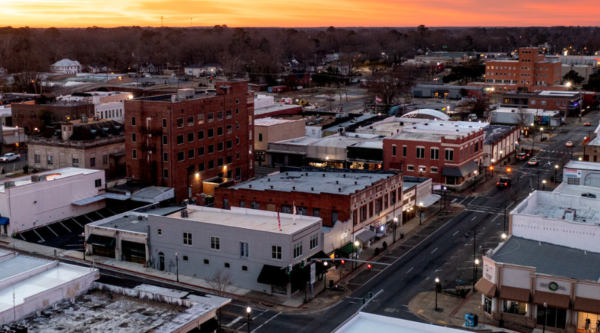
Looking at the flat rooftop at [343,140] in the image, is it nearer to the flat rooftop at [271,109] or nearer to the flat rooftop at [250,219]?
the flat rooftop at [271,109]

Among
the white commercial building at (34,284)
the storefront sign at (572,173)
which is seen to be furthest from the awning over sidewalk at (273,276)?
the storefront sign at (572,173)

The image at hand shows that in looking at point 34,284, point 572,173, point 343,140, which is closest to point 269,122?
point 343,140

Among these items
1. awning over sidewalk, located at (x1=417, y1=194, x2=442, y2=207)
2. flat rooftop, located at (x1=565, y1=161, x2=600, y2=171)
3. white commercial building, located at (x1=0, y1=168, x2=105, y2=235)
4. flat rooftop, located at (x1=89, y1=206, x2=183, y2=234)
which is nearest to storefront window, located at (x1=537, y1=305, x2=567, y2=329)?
awning over sidewalk, located at (x1=417, y1=194, x2=442, y2=207)

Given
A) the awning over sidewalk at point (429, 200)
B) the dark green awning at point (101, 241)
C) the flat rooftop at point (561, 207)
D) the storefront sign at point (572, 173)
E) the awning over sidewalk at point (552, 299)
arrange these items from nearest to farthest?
the awning over sidewalk at point (552, 299)
the flat rooftop at point (561, 207)
the dark green awning at point (101, 241)
the storefront sign at point (572, 173)
the awning over sidewalk at point (429, 200)

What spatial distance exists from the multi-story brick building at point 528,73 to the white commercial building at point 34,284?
16660 cm

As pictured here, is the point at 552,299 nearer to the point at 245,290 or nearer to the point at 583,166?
Result: the point at 245,290

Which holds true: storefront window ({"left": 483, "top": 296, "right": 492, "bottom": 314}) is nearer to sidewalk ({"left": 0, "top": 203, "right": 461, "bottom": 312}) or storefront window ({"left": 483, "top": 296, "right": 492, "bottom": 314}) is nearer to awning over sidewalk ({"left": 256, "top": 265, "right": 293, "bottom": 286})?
sidewalk ({"left": 0, "top": 203, "right": 461, "bottom": 312})

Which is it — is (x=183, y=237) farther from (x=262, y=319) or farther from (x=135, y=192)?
(x=135, y=192)

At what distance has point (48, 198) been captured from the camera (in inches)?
2837

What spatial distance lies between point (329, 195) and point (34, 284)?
2926 centimetres

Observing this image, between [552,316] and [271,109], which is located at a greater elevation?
[271,109]

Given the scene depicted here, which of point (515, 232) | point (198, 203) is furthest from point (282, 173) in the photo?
point (515, 232)

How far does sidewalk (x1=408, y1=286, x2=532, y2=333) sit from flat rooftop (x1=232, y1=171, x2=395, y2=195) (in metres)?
14.5

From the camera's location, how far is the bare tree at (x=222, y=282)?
2139 inches
